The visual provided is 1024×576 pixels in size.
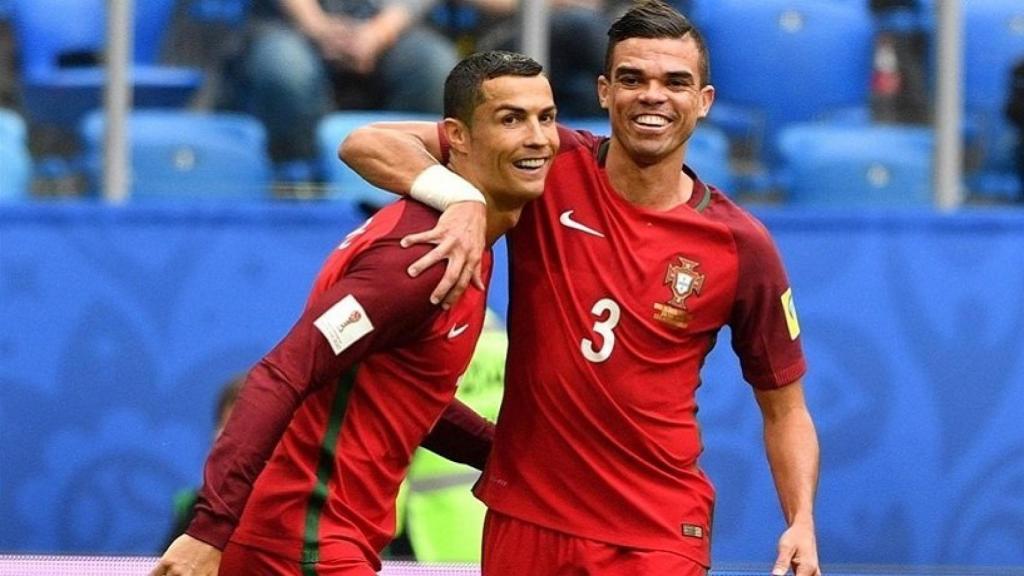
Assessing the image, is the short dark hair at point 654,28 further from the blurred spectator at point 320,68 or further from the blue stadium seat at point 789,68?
the blue stadium seat at point 789,68

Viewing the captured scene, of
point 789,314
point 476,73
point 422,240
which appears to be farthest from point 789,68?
point 422,240

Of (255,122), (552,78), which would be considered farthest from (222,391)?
(552,78)

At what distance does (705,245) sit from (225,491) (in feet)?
4.23

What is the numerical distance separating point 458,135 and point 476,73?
148mm

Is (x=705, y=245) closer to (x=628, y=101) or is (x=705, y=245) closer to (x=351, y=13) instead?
(x=628, y=101)

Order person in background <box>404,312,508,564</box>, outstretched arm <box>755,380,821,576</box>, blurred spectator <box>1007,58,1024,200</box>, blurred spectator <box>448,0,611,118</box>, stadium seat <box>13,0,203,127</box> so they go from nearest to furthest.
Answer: outstretched arm <box>755,380,821,576</box>, person in background <box>404,312,508,564</box>, stadium seat <box>13,0,203,127</box>, blurred spectator <box>448,0,611,118</box>, blurred spectator <box>1007,58,1024,200</box>

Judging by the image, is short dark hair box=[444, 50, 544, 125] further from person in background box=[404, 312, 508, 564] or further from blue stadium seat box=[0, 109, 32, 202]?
blue stadium seat box=[0, 109, 32, 202]

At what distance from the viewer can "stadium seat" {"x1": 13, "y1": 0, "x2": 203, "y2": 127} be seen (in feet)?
24.0

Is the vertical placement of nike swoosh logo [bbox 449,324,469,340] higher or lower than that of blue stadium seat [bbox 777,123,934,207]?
higher

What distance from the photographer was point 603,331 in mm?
4609

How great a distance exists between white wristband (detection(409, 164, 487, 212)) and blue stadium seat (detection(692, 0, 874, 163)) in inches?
127

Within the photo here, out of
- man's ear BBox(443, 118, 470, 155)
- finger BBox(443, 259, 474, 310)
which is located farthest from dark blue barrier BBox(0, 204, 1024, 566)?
finger BBox(443, 259, 474, 310)

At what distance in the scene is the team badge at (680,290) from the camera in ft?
15.1

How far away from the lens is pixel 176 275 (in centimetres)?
730
